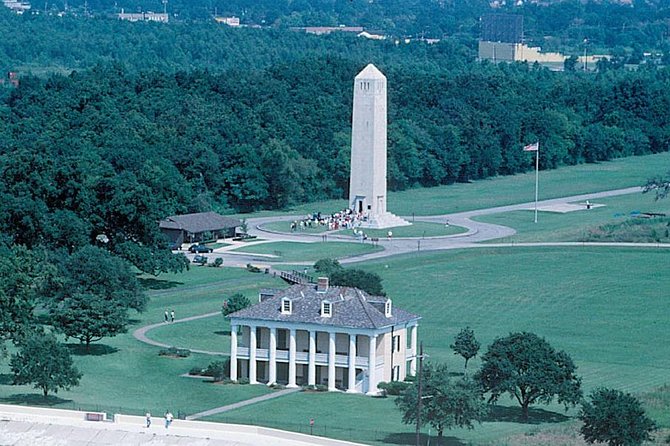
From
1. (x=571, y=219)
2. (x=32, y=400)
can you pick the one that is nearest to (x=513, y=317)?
(x=32, y=400)

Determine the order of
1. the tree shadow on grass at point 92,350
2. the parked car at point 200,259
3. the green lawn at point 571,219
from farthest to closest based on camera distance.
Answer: the green lawn at point 571,219 → the parked car at point 200,259 → the tree shadow on grass at point 92,350

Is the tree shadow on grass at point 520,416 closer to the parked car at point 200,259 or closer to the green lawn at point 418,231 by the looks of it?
the parked car at point 200,259

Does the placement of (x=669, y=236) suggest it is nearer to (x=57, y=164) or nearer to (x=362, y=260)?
(x=362, y=260)

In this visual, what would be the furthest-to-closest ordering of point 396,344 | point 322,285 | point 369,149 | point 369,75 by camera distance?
point 369,149 → point 369,75 → point 322,285 → point 396,344

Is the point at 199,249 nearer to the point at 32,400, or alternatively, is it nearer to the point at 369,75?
the point at 369,75

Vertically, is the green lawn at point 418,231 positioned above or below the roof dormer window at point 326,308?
below

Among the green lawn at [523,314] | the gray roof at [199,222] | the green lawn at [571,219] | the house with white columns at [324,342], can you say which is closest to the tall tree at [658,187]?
the green lawn at [571,219]

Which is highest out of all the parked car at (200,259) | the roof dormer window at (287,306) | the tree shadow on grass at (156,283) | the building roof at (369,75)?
the building roof at (369,75)

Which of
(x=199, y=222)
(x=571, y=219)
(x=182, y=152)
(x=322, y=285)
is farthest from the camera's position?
(x=182, y=152)
